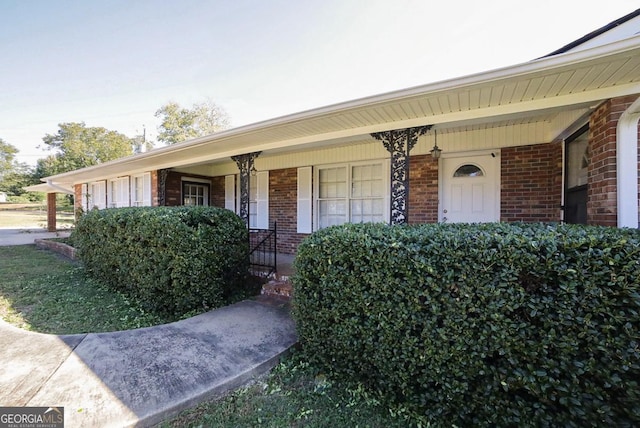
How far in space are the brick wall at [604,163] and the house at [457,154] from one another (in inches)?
0.5

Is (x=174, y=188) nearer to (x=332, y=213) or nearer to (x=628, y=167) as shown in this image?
(x=332, y=213)

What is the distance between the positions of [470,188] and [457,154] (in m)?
0.67

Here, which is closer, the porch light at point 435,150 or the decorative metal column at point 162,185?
the porch light at point 435,150

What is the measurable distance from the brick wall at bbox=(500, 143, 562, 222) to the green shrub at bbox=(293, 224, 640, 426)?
2.89m

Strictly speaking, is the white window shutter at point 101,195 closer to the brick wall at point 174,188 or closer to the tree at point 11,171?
the brick wall at point 174,188

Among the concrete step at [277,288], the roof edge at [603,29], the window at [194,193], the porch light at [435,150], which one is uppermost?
the roof edge at [603,29]

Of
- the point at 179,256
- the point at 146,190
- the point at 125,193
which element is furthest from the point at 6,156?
the point at 179,256

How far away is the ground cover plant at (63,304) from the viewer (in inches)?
145

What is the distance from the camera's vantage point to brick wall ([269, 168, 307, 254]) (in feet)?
23.5

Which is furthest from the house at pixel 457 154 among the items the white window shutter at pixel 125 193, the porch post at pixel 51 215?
the porch post at pixel 51 215

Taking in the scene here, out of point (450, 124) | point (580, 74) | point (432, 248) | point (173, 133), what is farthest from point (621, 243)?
point (173, 133)

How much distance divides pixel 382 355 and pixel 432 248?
2.99ft

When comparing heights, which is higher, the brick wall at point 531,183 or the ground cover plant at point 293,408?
the brick wall at point 531,183

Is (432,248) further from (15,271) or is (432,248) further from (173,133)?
(173,133)
